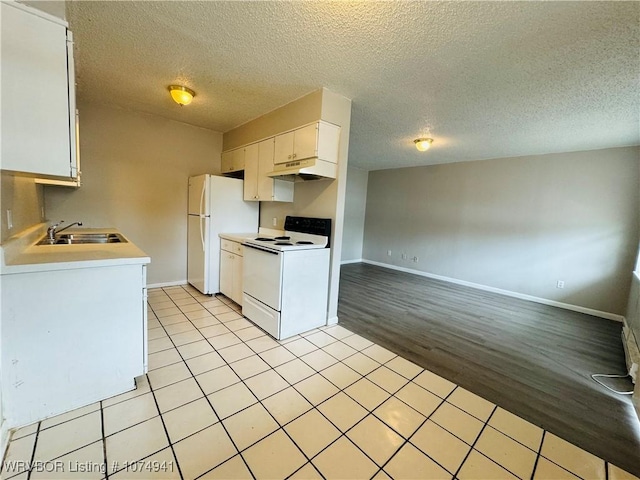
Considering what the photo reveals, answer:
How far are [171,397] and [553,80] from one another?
3.85 meters

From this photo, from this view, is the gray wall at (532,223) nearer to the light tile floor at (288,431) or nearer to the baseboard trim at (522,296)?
the baseboard trim at (522,296)

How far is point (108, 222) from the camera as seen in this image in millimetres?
3496

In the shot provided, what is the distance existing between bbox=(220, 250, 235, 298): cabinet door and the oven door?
47 centimetres

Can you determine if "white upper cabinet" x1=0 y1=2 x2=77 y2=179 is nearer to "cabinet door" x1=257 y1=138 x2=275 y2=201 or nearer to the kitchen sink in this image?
the kitchen sink

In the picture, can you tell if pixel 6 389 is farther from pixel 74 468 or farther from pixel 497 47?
pixel 497 47

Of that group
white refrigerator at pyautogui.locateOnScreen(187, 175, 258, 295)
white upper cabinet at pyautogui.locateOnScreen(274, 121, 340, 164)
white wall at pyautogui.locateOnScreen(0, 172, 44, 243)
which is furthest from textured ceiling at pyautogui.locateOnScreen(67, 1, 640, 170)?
white wall at pyautogui.locateOnScreen(0, 172, 44, 243)

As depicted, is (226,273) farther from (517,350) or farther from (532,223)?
(532,223)

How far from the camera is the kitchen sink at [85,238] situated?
2.53m

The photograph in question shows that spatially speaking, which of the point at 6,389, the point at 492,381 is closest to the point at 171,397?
the point at 6,389

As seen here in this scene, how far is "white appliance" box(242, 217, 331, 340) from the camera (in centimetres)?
254

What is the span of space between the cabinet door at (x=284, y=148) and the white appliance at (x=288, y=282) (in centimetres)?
76

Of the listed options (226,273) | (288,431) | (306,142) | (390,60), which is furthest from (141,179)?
(288,431)

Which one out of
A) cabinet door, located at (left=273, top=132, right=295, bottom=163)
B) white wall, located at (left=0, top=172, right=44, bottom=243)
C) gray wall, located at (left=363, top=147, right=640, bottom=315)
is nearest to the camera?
white wall, located at (left=0, top=172, right=44, bottom=243)

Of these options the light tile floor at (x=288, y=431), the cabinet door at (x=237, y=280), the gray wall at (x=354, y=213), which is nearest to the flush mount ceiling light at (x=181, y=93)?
the cabinet door at (x=237, y=280)
